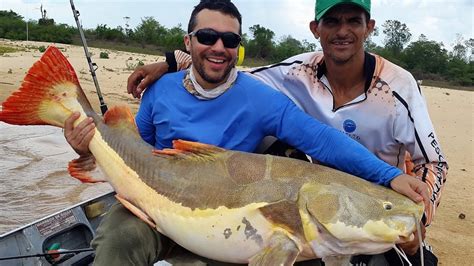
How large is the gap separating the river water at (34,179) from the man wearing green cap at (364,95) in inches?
156

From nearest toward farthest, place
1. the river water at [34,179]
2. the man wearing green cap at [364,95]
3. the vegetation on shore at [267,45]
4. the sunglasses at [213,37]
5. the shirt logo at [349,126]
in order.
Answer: the sunglasses at [213,37]
the man wearing green cap at [364,95]
the shirt logo at [349,126]
the river water at [34,179]
the vegetation on shore at [267,45]

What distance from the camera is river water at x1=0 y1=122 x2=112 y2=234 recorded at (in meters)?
7.25

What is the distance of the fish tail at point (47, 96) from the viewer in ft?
11.8

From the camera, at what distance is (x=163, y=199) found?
10.6 feet

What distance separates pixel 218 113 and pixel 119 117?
2.26ft

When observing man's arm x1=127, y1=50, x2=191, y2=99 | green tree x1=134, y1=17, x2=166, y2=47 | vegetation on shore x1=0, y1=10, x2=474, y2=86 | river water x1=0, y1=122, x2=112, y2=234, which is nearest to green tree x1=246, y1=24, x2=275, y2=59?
vegetation on shore x1=0, y1=10, x2=474, y2=86

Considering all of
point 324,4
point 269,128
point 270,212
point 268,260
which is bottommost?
point 268,260

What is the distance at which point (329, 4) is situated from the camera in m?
3.66

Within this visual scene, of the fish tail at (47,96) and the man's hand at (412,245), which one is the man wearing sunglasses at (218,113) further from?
the man's hand at (412,245)

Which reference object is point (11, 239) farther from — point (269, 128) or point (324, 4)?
point (324, 4)

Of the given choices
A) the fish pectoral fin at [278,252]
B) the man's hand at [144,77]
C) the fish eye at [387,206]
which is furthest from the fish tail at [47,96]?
the fish eye at [387,206]

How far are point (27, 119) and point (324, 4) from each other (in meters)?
2.16

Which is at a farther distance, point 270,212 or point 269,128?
point 269,128

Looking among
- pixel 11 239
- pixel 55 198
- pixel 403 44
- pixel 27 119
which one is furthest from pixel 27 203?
pixel 403 44
